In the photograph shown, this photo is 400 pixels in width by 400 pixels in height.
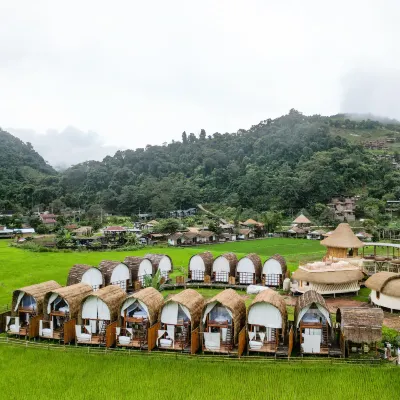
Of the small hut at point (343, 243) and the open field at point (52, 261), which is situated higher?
the small hut at point (343, 243)

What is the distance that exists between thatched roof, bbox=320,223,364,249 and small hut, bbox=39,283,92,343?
2111cm

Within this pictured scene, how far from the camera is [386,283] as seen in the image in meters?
23.3

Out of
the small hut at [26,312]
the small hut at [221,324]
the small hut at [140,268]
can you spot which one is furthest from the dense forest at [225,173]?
the small hut at [26,312]

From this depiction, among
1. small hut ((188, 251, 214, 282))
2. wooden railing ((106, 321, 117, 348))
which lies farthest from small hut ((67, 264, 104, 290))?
wooden railing ((106, 321, 117, 348))

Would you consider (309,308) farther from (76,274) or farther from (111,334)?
(76,274)

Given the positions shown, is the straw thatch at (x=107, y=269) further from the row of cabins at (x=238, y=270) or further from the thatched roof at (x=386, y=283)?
the thatched roof at (x=386, y=283)

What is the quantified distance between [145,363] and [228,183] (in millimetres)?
95114

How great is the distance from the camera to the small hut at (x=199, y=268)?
31281mm

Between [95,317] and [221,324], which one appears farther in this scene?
[95,317]

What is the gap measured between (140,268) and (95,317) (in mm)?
11493

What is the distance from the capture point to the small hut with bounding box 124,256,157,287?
29.4 m

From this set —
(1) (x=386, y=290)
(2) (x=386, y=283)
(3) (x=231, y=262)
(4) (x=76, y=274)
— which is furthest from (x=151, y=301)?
(2) (x=386, y=283)

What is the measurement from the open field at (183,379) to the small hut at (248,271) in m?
14.4

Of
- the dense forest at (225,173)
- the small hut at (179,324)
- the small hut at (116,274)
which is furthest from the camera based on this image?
the dense forest at (225,173)
